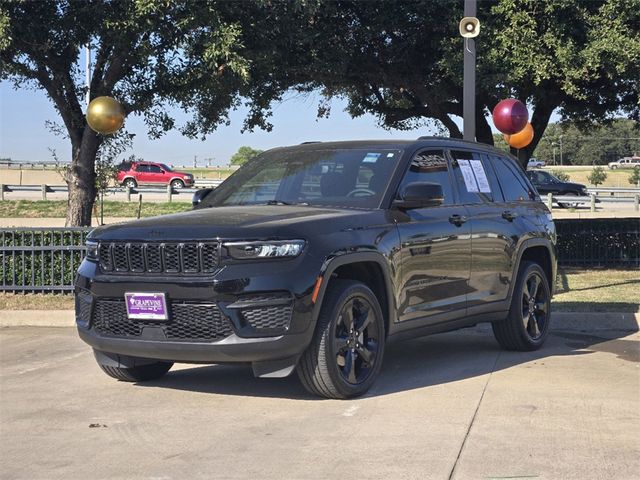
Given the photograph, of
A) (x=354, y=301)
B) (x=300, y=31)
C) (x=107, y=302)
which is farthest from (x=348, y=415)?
(x=300, y=31)

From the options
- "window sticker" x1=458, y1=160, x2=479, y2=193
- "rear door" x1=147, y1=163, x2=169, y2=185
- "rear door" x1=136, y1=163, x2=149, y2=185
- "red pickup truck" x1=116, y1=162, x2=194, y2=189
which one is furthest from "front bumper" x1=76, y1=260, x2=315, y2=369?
"rear door" x1=136, y1=163, x2=149, y2=185

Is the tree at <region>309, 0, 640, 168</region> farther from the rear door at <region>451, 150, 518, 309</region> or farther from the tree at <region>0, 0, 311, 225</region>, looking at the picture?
the rear door at <region>451, 150, 518, 309</region>

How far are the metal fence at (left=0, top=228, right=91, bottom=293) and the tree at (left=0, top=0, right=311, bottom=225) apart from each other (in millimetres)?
1326

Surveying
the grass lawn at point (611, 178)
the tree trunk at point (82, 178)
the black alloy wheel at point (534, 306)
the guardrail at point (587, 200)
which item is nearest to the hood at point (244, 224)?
the black alloy wheel at point (534, 306)

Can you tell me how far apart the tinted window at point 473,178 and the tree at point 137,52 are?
145 inches

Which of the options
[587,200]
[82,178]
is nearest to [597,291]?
[82,178]

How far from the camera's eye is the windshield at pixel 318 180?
665 centimetres

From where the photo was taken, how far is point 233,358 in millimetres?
5598

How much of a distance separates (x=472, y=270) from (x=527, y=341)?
119 cm

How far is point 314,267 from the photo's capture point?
5.65 metres

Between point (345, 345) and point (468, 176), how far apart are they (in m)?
2.36

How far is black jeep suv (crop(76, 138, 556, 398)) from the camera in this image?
558 centimetres

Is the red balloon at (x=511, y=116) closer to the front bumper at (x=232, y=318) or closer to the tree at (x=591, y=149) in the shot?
the front bumper at (x=232, y=318)

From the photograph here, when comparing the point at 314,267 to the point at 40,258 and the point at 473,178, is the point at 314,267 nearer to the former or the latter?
the point at 473,178
